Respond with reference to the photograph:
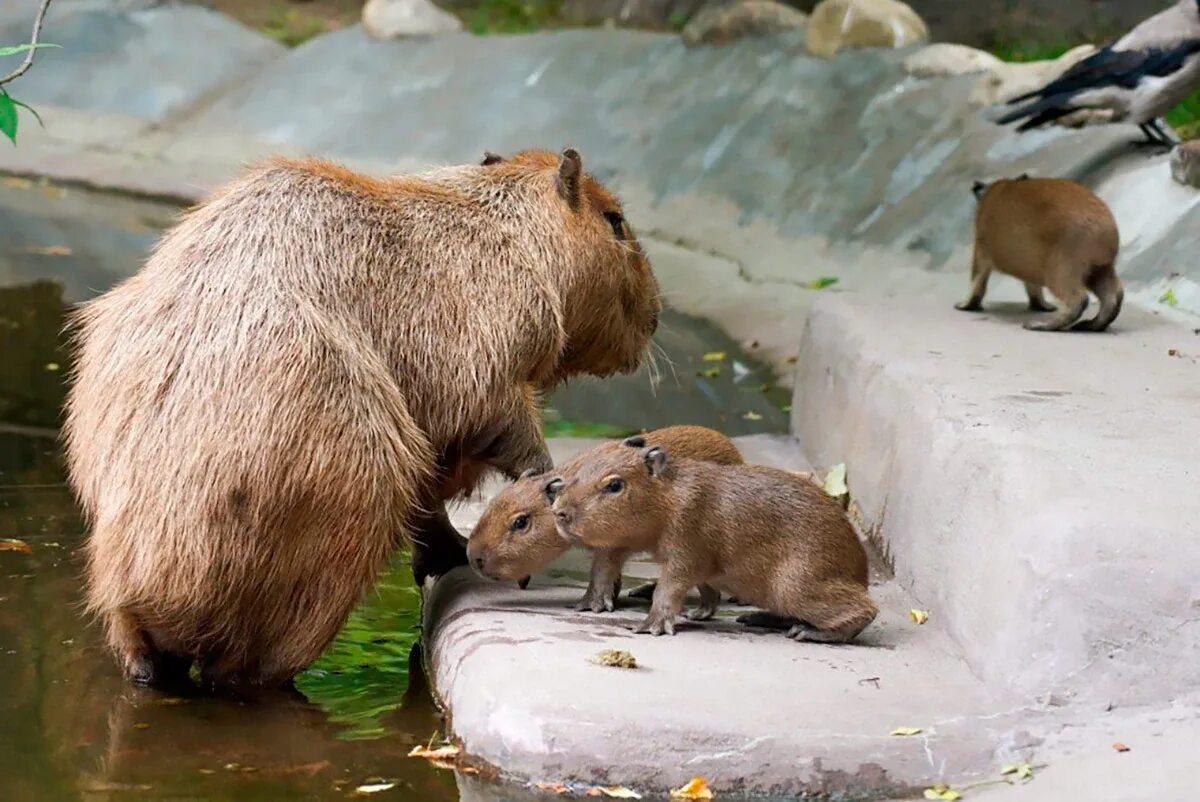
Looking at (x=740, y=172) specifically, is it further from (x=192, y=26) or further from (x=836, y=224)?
(x=192, y=26)

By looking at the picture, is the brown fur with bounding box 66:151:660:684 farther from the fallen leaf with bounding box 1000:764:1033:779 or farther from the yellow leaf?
the fallen leaf with bounding box 1000:764:1033:779

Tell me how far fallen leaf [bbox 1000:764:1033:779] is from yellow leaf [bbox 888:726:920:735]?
20 cm

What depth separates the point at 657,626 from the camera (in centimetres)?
436

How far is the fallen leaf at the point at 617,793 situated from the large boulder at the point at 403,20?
1327 centimetres

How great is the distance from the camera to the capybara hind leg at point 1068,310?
6.52 m

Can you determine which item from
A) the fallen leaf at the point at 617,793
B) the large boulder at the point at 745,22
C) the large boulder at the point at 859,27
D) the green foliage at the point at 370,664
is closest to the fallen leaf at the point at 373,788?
the green foliage at the point at 370,664

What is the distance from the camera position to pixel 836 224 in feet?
35.6

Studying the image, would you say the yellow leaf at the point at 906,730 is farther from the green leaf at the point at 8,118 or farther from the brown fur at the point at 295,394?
the green leaf at the point at 8,118

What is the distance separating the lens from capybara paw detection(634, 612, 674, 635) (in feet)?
14.3

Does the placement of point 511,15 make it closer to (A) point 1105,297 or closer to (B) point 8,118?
(A) point 1105,297

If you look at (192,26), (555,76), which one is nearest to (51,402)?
(555,76)

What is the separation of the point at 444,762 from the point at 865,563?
1.31 m

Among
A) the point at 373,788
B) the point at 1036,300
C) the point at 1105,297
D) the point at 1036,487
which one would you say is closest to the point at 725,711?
the point at 373,788

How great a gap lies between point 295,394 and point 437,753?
1033 mm
